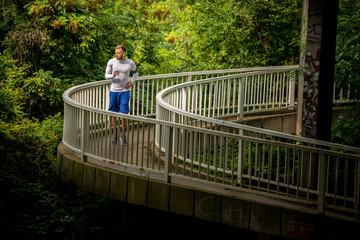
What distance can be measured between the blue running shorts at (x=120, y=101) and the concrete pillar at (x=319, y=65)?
430 cm

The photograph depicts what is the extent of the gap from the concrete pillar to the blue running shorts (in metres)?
4.30

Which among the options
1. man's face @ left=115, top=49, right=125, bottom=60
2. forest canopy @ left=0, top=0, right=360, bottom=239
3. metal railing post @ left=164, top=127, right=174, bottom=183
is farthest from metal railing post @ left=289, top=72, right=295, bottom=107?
metal railing post @ left=164, top=127, right=174, bottom=183

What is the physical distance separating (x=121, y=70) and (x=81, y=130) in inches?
90.7

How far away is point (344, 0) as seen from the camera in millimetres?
11695

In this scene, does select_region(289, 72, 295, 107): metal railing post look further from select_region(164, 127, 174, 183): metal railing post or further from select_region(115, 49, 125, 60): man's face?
select_region(164, 127, 174, 183): metal railing post

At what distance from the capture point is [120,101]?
10734 millimetres

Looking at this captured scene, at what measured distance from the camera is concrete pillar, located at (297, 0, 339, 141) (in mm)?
7332

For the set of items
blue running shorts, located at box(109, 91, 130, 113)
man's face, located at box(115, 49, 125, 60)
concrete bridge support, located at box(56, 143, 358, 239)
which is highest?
man's face, located at box(115, 49, 125, 60)

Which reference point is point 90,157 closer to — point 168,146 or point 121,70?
point 168,146

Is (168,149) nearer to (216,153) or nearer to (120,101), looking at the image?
(216,153)

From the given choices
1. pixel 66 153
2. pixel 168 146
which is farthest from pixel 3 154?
pixel 168 146

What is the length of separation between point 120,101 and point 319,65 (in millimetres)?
4733

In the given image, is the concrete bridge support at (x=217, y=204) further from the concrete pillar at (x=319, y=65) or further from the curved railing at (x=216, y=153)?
the concrete pillar at (x=319, y=65)

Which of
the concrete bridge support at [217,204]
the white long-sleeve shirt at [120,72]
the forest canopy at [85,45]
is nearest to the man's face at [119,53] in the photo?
the white long-sleeve shirt at [120,72]
